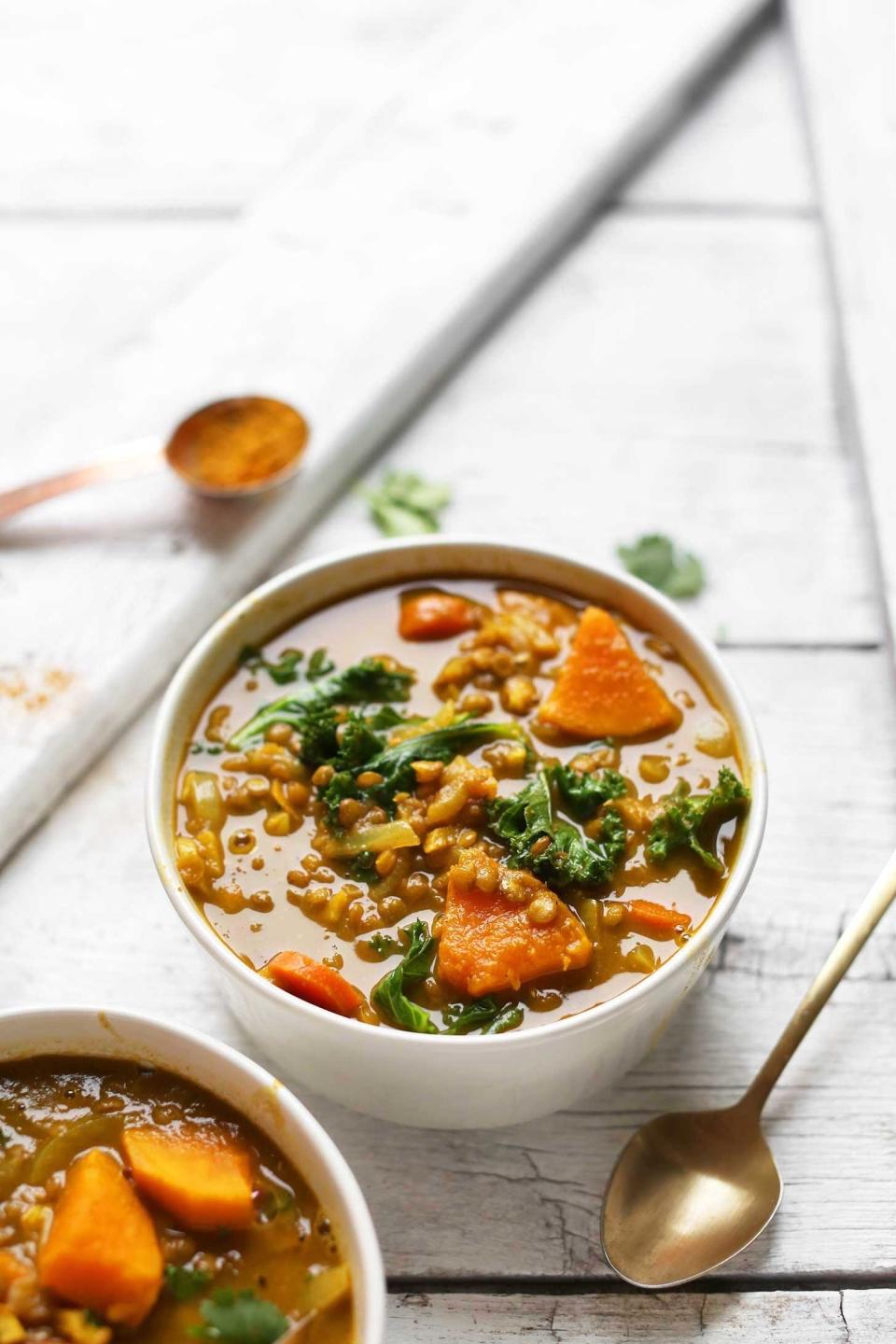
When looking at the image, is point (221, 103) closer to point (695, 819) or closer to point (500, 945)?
point (695, 819)

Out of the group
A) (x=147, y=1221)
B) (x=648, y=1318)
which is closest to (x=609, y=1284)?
(x=648, y=1318)

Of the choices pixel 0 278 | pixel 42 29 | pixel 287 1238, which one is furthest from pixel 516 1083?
pixel 42 29

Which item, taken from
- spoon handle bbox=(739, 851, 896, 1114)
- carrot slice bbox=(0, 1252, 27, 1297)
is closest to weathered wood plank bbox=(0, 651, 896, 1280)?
spoon handle bbox=(739, 851, 896, 1114)

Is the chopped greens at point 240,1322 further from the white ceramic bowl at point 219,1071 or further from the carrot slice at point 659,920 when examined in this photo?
the carrot slice at point 659,920

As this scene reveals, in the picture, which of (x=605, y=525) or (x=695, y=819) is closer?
(x=695, y=819)

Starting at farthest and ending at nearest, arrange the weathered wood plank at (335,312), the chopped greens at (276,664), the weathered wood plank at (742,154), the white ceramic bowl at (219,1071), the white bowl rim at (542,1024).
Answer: the weathered wood plank at (742,154) → the weathered wood plank at (335,312) → the chopped greens at (276,664) → the white bowl rim at (542,1024) → the white ceramic bowl at (219,1071)

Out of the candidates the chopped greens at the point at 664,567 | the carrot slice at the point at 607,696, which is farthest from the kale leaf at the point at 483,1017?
the chopped greens at the point at 664,567

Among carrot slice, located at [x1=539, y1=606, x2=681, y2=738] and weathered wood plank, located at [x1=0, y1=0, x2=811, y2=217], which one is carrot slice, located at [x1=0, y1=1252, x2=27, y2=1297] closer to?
carrot slice, located at [x1=539, y1=606, x2=681, y2=738]
